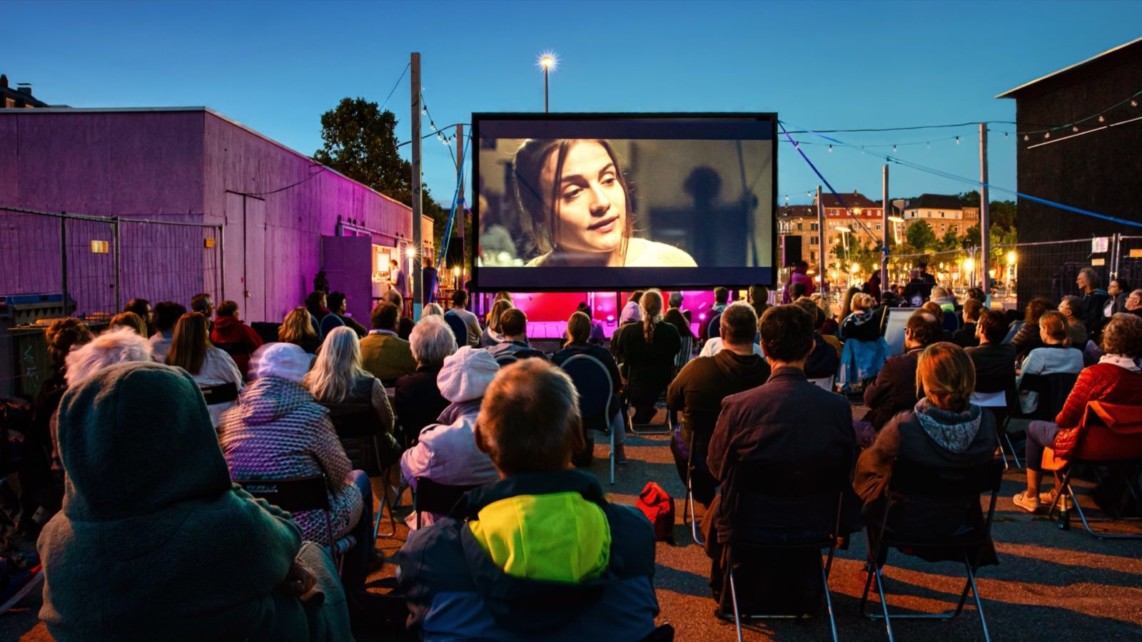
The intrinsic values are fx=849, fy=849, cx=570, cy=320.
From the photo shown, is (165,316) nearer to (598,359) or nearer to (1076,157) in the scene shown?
Result: (598,359)

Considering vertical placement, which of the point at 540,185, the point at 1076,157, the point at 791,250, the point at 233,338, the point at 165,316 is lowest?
the point at 233,338

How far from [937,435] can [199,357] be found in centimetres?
429

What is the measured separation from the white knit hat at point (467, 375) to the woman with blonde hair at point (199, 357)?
180cm

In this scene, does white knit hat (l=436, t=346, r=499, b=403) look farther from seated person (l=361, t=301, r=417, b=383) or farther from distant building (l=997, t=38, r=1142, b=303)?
distant building (l=997, t=38, r=1142, b=303)

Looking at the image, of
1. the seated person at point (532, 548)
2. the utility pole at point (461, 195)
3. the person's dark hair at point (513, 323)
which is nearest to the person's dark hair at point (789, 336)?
the seated person at point (532, 548)

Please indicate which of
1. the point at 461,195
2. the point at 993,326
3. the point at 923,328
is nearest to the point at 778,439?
the point at 923,328

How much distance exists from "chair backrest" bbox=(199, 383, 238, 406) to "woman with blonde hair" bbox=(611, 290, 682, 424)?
12.4 ft

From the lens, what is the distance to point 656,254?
13164 mm

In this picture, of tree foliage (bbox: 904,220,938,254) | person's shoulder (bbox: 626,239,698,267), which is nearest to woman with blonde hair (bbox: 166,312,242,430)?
person's shoulder (bbox: 626,239,698,267)

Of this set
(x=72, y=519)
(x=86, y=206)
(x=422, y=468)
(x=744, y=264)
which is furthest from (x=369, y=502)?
(x=86, y=206)

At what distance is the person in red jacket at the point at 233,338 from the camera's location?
24.8 ft

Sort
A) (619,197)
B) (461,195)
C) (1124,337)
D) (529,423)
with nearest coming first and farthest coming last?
1. (529,423)
2. (1124,337)
3. (619,197)
4. (461,195)

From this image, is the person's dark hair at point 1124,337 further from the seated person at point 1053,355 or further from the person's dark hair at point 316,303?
the person's dark hair at point 316,303

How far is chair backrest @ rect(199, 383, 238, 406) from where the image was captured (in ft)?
17.2
